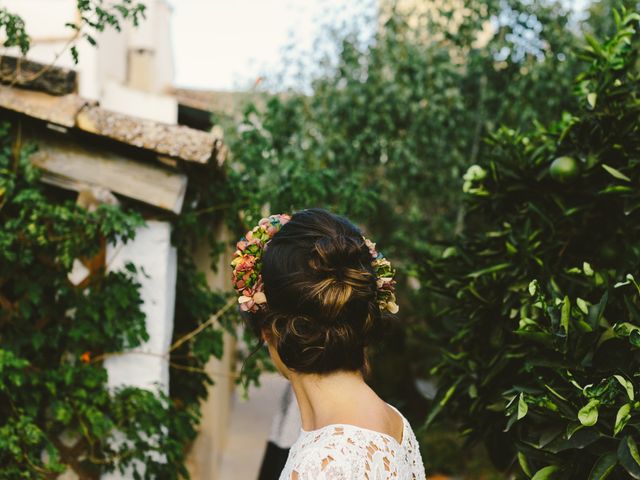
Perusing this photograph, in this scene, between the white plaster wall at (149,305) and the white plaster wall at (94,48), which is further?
the white plaster wall at (94,48)

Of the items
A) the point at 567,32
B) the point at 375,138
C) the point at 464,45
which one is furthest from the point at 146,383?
the point at 567,32

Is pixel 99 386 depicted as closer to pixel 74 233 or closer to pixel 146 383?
pixel 146 383

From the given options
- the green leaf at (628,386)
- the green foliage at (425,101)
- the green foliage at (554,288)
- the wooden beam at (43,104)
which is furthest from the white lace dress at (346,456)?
the green foliage at (425,101)

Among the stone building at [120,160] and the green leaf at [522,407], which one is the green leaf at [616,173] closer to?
the green leaf at [522,407]

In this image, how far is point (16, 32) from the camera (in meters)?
3.15

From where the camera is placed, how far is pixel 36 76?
3.54 metres

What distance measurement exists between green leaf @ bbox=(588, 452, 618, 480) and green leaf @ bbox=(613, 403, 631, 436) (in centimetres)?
Answer: 12

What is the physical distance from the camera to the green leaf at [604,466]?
2124 mm

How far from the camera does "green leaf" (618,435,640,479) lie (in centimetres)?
203

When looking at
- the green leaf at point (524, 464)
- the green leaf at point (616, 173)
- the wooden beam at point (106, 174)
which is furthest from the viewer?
the wooden beam at point (106, 174)

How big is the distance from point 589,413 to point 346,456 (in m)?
0.80

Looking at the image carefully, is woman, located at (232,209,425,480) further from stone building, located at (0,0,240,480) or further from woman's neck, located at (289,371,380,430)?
stone building, located at (0,0,240,480)

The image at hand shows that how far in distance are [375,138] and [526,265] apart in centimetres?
401

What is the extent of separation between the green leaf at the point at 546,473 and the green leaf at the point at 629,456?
0.32 m
